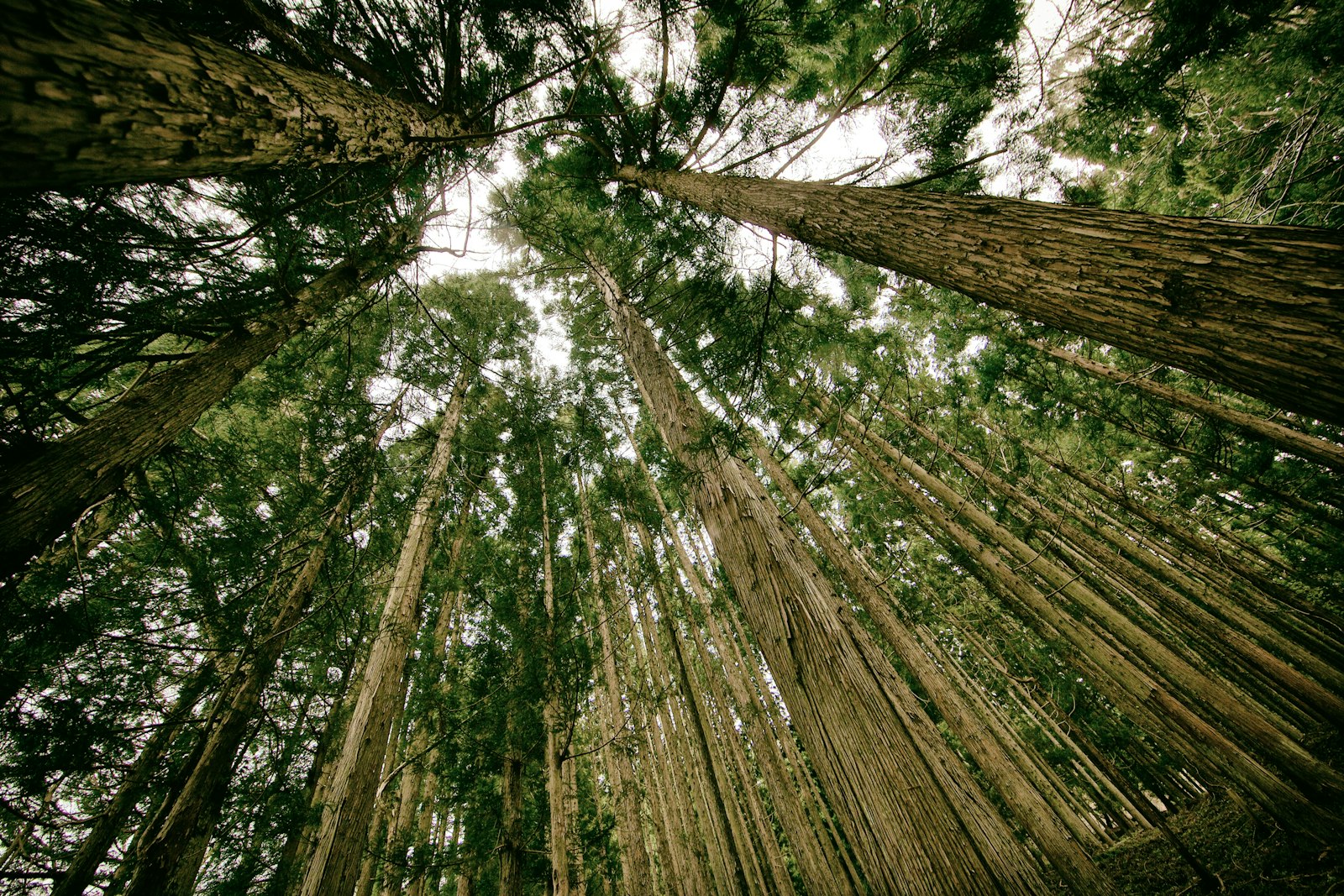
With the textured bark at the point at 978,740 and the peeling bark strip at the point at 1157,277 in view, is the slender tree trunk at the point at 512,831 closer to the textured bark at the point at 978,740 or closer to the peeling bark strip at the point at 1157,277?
the textured bark at the point at 978,740

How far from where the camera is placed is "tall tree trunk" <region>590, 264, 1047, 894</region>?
3.41 ft

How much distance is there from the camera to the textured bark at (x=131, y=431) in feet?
6.74

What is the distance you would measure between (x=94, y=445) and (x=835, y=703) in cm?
408

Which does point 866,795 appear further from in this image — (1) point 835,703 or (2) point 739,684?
(2) point 739,684

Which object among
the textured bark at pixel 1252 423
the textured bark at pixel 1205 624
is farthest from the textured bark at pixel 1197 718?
the textured bark at pixel 1252 423

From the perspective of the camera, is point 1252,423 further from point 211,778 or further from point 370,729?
point 211,778

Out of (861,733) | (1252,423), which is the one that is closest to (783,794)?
(861,733)

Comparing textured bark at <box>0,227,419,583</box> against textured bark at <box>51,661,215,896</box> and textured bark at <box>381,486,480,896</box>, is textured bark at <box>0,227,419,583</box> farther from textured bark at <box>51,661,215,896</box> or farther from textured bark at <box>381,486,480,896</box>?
textured bark at <box>381,486,480,896</box>

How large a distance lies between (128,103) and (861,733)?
265 cm

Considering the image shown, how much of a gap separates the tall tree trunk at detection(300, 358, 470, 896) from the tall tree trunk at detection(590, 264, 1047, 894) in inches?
151

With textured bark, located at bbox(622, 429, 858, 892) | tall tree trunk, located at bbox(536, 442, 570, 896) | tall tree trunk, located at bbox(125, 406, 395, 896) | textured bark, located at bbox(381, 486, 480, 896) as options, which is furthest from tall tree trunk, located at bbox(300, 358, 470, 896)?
textured bark, located at bbox(622, 429, 858, 892)

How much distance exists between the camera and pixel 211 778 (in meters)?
3.46

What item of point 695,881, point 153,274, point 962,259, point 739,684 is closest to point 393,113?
point 153,274

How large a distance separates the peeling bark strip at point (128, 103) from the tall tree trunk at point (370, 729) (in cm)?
406
